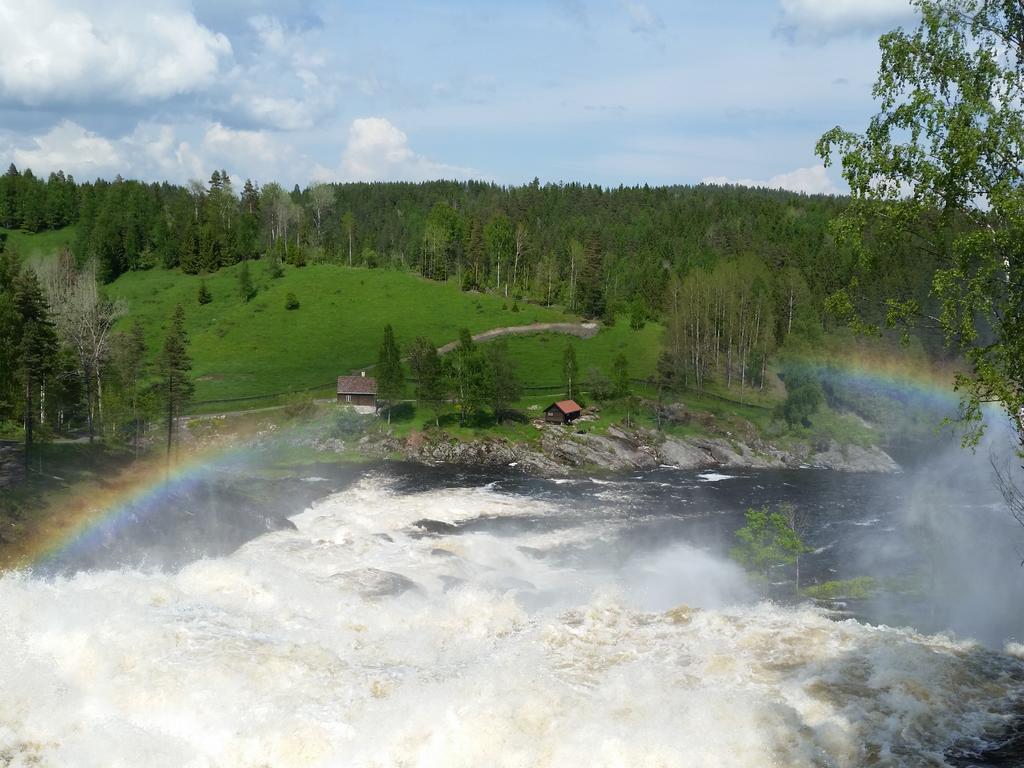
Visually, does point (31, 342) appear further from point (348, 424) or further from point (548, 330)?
point (548, 330)

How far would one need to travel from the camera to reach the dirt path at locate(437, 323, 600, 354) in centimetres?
12381

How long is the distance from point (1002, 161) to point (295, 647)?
2901 centimetres

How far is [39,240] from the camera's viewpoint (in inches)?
6737

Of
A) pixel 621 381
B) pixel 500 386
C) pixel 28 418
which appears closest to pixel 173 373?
pixel 28 418

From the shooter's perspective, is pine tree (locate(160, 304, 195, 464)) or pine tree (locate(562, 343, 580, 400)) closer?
pine tree (locate(160, 304, 195, 464))

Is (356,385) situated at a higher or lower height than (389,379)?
lower

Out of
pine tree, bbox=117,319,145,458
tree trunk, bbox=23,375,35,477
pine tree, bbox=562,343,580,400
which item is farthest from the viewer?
pine tree, bbox=562,343,580,400

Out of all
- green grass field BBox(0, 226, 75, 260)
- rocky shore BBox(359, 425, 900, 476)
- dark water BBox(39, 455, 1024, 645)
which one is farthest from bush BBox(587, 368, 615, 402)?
green grass field BBox(0, 226, 75, 260)

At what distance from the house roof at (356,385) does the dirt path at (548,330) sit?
31255mm

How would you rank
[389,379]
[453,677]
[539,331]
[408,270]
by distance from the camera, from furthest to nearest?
[408,270] → [539,331] → [389,379] → [453,677]

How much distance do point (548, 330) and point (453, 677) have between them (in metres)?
102

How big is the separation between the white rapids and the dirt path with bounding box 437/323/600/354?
82535 mm

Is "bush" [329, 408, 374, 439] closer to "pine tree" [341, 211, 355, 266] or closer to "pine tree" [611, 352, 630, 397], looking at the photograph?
"pine tree" [611, 352, 630, 397]

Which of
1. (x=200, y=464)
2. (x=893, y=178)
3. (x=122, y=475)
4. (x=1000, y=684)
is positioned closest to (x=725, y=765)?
(x=1000, y=684)
